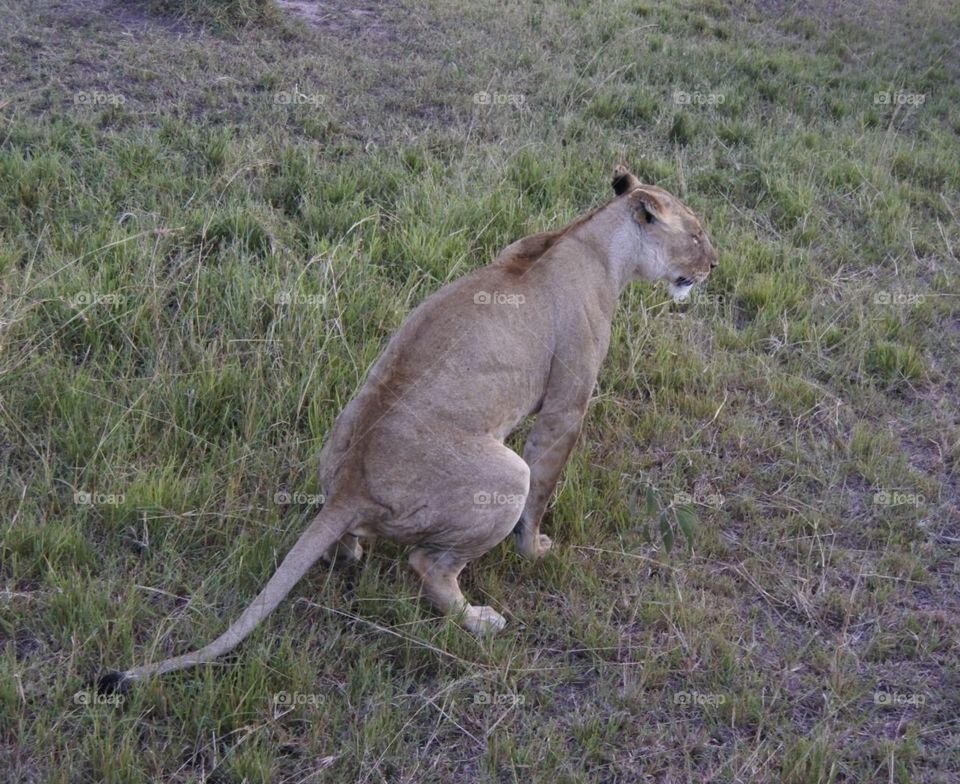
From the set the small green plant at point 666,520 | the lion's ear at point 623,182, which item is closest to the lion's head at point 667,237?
the lion's ear at point 623,182

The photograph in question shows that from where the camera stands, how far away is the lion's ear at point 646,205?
4.88 meters

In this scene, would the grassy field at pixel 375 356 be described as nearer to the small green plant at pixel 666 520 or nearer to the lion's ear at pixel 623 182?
the small green plant at pixel 666 520

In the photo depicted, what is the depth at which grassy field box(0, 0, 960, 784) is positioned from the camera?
382 cm

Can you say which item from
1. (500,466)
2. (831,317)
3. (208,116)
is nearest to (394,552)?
(500,466)

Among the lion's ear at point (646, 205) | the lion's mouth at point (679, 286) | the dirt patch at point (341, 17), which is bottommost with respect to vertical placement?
the lion's mouth at point (679, 286)

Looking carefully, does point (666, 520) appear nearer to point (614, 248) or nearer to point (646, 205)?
point (614, 248)

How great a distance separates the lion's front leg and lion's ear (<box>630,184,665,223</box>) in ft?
3.25

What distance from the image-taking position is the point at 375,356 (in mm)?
5410

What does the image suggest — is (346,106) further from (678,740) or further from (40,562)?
(678,740)

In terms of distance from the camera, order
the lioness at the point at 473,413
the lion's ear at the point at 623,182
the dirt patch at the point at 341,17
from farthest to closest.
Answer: the dirt patch at the point at 341,17, the lion's ear at the point at 623,182, the lioness at the point at 473,413

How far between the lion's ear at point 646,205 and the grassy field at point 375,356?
3.51 ft

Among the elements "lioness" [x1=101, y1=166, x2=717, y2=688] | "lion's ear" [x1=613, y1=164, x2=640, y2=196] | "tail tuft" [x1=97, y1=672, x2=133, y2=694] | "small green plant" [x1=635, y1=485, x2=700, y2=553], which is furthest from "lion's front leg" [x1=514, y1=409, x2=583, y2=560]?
"tail tuft" [x1=97, y1=672, x2=133, y2=694]

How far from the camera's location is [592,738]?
380 centimetres

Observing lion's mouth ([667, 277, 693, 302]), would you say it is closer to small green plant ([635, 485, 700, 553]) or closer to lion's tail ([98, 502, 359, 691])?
small green plant ([635, 485, 700, 553])
